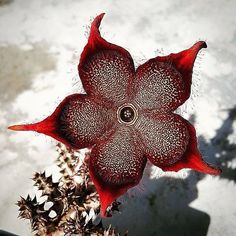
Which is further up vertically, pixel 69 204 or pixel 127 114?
pixel 127 114

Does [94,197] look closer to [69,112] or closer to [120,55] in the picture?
[69,112]

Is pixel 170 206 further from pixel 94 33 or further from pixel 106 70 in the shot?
pixel 94 33

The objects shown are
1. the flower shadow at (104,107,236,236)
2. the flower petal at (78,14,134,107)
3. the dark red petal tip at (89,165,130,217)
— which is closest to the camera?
the dark red petal tip at (89,165,130,217)

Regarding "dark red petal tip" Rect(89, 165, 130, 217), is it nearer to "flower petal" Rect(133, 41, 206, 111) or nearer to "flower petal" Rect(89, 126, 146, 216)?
"flower petal" Rect(89, 126, 146, 216)

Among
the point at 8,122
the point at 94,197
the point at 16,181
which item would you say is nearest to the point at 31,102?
the point at 8,122

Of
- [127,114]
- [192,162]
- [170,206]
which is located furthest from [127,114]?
[170,206]

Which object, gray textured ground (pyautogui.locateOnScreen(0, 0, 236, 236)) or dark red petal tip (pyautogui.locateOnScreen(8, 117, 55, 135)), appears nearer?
dark red petal tip (pyautogui.locateOnScreen(8, 117, 55, 135))

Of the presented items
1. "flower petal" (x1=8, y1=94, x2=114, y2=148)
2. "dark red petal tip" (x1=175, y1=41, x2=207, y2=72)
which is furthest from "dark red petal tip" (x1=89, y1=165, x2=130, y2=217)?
"dark red petal tip" (x1=175, y1=41, x2=207, y2=72)

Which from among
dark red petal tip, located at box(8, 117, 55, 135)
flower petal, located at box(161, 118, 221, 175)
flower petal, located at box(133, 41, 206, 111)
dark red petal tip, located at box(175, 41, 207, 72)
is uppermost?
dark red petal tip, located at box(175, 41, 207, 72)
